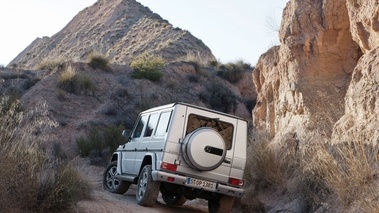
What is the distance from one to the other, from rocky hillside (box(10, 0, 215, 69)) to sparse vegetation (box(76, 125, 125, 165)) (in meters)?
19.6

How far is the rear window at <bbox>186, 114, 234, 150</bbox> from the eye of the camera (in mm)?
10430

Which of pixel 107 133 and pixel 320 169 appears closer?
pixel 320 169

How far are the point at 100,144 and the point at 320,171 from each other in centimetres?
1311

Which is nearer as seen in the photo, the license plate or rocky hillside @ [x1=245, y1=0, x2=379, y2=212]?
rocky hillside @ [x1=245, y1=0, x2=379, y2=212]

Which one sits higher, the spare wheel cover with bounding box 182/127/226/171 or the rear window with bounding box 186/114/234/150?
the rear window with bounding box 186/114/234/150

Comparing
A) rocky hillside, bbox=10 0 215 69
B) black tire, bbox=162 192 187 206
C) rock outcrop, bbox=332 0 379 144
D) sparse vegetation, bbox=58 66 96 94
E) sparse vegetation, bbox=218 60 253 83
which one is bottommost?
black tire, bbox=162 192 187 206

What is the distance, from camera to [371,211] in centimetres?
676

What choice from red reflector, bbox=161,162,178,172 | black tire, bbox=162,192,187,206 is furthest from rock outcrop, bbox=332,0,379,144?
black tire, bbox=162,192,187,206

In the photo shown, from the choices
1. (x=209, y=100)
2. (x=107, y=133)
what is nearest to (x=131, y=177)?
(x=107, y=133)

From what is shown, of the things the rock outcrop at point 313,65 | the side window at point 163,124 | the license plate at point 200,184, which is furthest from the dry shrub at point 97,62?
the license plate at point 200,184

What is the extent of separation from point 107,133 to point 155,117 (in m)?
10.3

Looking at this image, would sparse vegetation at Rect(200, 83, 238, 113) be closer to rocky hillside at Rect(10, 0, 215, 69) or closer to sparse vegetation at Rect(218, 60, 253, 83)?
sparse vegetation at Rect(218, 60, 253, 83)

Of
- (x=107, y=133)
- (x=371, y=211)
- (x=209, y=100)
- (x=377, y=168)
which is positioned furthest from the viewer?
(x=209, y=100)

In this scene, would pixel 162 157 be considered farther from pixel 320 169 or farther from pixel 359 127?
pixel 359 127
